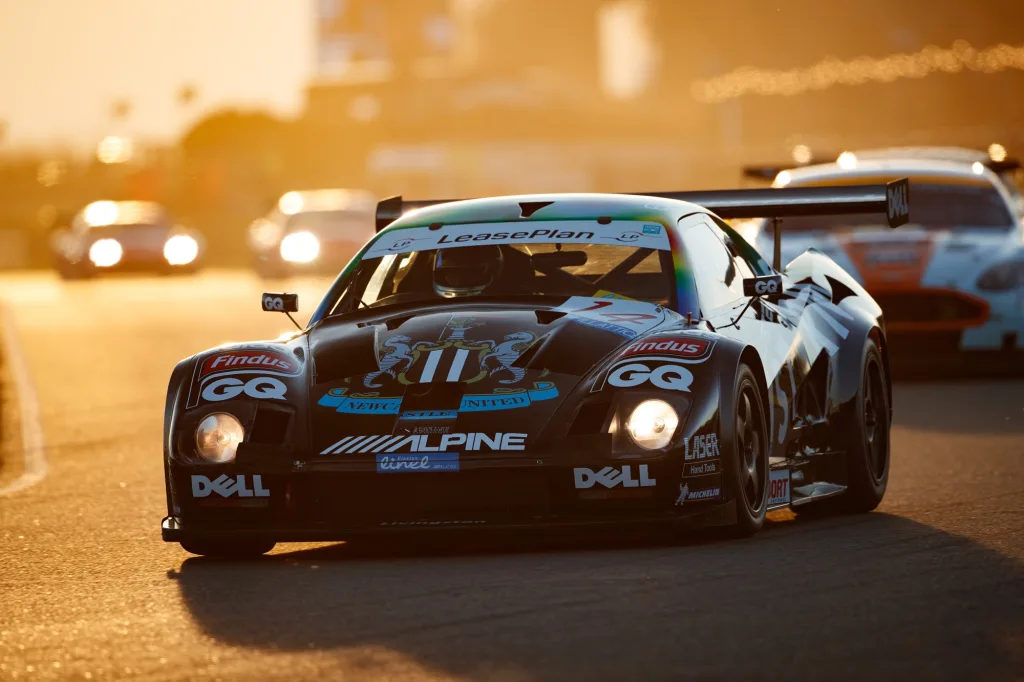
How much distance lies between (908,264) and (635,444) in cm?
779

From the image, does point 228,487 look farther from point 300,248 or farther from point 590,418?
point 300,248

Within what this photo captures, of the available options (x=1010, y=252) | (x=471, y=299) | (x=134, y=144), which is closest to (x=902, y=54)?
(x=134, y=144)

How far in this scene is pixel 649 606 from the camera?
19.0 feet

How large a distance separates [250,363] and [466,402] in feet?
2.79

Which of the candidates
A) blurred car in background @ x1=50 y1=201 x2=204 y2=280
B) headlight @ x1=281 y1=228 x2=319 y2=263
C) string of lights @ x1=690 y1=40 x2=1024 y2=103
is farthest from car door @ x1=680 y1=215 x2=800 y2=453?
string of lights @ x1=690 y1=40 x2=1024 y2=103

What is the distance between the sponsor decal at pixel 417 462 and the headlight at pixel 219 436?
529 millimetres

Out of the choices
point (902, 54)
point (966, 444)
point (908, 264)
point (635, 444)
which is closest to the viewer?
point (635, 444)

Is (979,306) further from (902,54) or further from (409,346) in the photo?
(902,54)

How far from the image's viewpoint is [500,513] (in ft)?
21.8

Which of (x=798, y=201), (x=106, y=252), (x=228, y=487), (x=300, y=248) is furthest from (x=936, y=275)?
(x=106, y=252)

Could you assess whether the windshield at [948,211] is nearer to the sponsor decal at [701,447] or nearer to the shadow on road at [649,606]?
the shadow on road at [649,606]

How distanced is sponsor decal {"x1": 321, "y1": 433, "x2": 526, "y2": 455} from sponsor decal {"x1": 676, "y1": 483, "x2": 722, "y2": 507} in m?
0.50

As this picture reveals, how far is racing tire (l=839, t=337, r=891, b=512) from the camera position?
26.8 feet

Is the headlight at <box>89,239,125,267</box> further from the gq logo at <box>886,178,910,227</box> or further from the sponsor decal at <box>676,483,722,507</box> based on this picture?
the sponsor decal at <box>676,483,722,507</box>
